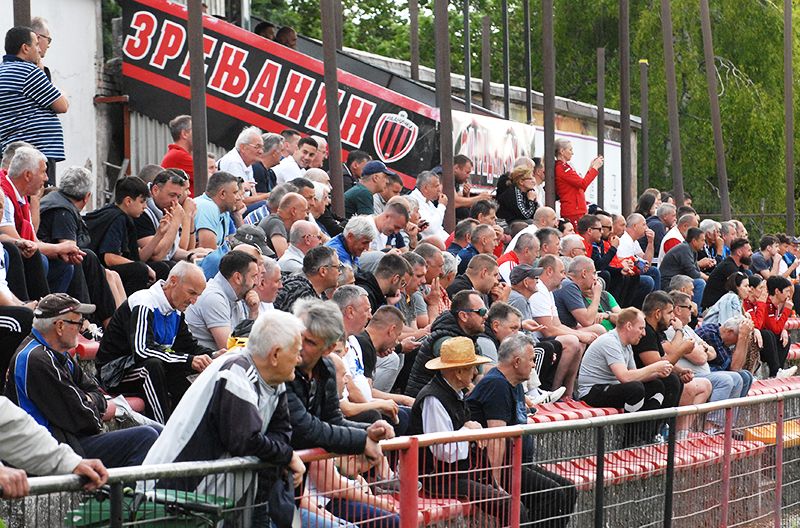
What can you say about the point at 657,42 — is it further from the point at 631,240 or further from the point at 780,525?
the point at 780,525

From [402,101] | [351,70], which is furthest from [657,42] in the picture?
[402,101]

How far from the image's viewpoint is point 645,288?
55.5 ft

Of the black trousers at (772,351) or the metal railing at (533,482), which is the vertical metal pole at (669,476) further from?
the black trousers at (772,351)

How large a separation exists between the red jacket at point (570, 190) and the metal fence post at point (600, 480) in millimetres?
10615

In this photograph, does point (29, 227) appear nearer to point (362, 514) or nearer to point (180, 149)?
point (362, 514)

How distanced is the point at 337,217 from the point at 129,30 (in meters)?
6.30

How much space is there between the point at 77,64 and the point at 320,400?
12.8m

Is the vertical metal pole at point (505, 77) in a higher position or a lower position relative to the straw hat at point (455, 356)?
higher

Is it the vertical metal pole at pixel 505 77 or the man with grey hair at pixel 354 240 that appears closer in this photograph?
the man with grey hair at pixel 354 240

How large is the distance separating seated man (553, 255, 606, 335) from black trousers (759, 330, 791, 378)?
3.83 metres

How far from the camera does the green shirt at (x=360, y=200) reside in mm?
14422

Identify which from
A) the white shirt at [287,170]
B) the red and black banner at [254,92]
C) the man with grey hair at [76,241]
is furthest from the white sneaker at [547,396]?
the red and black banner at [254,92]

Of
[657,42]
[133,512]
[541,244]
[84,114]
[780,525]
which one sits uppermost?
[657,42]

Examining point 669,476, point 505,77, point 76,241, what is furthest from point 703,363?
point 505,77
